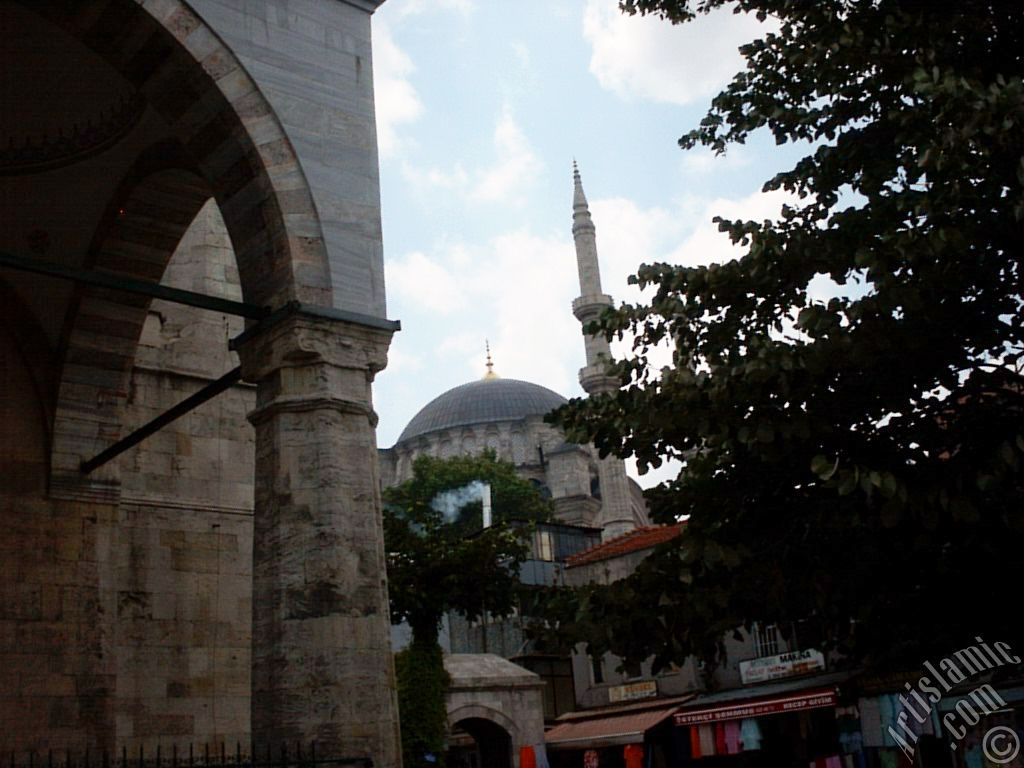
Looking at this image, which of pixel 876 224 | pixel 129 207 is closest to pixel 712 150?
pixel 876 224

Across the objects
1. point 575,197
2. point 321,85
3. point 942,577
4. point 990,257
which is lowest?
point 942,577

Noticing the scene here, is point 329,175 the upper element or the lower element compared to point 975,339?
upper

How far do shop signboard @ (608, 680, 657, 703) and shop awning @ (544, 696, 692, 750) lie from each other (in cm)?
27

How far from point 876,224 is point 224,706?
7.75 meters

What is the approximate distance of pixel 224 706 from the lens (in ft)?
33.8

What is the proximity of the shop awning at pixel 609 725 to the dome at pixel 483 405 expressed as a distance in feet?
131

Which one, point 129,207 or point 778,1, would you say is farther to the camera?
point 129,207

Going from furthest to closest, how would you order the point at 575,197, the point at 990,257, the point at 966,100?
the point at 575,197 → the point at 990,257 → the point at 966,100

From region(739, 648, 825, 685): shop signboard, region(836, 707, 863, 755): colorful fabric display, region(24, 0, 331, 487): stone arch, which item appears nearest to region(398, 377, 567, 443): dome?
region(739, 648, 825, 685): shop signboard

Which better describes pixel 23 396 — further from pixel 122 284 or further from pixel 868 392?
pixel 868 392

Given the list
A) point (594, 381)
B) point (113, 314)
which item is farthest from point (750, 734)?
point (594, 381)

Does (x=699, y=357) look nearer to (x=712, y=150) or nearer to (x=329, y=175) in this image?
(x=712, y=150)

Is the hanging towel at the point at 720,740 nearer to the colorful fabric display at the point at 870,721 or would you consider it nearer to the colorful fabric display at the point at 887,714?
the colorful fabric display at the point at 870,721

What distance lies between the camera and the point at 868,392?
5.48m
